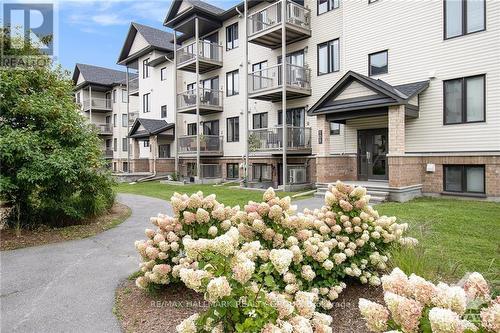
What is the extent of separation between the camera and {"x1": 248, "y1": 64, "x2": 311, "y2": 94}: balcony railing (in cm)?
1776

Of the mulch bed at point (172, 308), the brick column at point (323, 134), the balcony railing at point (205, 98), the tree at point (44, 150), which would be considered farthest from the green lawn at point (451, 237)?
the balcony railing at point (205, 98)

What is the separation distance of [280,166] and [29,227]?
1359cm

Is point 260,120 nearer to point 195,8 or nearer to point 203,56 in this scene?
point 203,56

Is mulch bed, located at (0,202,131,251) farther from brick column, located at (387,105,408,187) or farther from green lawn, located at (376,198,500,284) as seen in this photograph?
brick column, located at (387,105,408,187)

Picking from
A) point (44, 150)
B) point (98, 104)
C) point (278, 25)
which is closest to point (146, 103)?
point (98, 104)

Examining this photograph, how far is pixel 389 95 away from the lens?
40.4 ft

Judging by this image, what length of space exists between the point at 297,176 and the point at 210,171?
8.77 metres

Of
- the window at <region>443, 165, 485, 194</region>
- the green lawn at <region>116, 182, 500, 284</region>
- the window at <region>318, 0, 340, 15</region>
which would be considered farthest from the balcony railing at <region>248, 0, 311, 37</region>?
the green lawn at <region>116, 182, 500, 284</region>

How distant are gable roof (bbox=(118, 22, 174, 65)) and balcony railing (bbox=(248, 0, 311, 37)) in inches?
528

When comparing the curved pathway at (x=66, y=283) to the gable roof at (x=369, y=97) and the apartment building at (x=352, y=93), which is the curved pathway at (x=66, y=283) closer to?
the gable roof at (x=369, y=97)

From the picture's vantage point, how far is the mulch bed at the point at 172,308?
3820mm

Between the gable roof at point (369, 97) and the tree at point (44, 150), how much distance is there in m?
A: 9.60

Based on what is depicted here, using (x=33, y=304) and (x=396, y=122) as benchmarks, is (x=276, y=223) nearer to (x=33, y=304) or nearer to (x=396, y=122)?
(x=33, y=304)

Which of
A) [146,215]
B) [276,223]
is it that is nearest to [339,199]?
[276,223]
